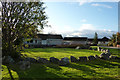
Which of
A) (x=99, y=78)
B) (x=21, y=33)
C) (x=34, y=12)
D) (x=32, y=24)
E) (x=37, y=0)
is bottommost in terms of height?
(x=99, y=78)

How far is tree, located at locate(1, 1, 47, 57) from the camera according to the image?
9664 mm

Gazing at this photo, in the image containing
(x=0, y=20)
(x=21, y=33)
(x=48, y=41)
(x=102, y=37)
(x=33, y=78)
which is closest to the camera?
(x=33, y=78)

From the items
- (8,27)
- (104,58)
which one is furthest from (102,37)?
(8,27)

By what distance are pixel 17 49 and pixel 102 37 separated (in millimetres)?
58339

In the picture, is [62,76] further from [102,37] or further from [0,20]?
[102,37]

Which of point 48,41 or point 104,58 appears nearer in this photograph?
point 104,58

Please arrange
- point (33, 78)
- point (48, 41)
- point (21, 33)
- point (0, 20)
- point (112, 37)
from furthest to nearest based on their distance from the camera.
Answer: point (48, 41)
point (112, 37)
point (21, 33)
point (0, 20)
point (33, 78)

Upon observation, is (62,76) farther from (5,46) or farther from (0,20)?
(0,20)

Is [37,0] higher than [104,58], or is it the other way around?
[37,0]

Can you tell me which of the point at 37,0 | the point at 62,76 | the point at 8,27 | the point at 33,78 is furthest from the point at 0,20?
the point at 62,76

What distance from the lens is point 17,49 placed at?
34.6 feet

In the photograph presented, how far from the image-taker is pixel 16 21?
9.96 m

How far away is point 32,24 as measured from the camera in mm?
10445

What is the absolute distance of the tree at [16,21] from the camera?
9.66 metres
